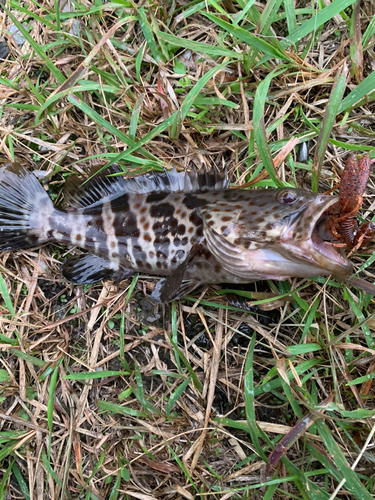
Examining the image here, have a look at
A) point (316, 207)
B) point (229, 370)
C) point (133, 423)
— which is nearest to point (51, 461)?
point (133, 423)

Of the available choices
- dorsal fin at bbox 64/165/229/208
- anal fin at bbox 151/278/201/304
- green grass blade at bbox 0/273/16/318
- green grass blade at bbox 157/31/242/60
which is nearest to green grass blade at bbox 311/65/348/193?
dorsal fin at bbox 64/165/229/208

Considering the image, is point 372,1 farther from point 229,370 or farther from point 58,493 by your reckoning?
point 58,493

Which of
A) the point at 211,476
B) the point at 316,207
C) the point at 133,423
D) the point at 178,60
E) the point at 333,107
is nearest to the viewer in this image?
the point at 316,207

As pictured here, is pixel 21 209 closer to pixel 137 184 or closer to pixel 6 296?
pixel 6 296

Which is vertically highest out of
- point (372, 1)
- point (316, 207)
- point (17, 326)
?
point (372, 1)

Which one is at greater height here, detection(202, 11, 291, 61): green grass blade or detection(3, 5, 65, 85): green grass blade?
detection(202, 11, 291, 61): green grass blade

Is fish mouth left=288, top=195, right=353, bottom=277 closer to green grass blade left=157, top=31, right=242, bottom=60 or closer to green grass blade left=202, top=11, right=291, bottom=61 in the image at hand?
green grass blade left=202, top=11, right=291, bottom=61

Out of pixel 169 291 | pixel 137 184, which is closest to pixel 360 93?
pixel 137 184
